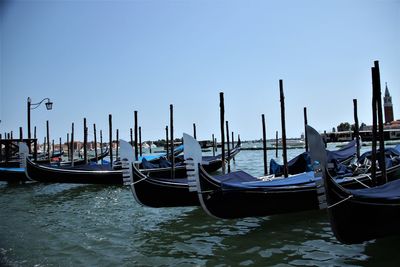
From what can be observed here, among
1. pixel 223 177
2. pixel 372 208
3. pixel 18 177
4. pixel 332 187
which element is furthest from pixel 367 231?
pixel 18 177

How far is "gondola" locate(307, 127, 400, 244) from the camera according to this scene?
12.6 ft

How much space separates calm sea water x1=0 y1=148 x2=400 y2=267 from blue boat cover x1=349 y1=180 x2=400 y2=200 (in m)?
0.68

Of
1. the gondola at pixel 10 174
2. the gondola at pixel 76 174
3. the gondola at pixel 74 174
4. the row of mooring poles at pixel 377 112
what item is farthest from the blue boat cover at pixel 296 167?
the gondola at pixel 10 174

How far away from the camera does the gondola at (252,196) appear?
5262 millimetres

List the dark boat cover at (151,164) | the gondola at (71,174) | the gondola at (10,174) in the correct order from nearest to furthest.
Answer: the gondola at (71,174) → the dark boat cover at (151,164) → the gondola at (10,174)

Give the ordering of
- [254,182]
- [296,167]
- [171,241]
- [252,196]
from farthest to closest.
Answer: [296,167]
[254,182]
[252,196]
[171,241]

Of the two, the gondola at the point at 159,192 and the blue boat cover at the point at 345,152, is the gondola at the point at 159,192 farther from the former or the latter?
the blue boat cover at the point at 345,152

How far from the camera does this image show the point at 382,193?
13.8 feet

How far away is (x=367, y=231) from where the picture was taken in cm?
400

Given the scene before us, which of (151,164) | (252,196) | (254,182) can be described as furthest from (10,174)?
(252,196)

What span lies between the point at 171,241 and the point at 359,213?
8.13 ft

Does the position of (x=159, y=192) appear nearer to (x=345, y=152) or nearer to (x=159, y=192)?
(x=159, y=192)

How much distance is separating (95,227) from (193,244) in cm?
199

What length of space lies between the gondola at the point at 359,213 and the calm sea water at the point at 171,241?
0.32 meters
